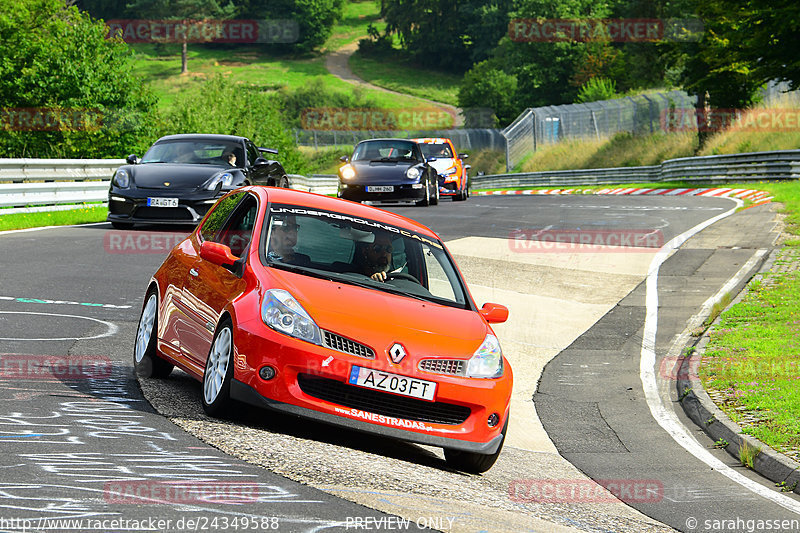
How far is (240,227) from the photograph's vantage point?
308 inches

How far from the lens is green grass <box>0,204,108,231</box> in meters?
19.6

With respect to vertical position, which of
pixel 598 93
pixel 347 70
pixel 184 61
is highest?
pixel 184 61

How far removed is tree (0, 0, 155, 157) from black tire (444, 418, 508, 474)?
121 feet

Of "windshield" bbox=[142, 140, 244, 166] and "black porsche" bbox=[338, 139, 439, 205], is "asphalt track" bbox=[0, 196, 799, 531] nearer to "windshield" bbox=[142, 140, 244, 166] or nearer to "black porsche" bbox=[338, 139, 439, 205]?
"windshield" bbox=[142, 140, 244, 166]

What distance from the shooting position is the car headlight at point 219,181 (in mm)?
17406

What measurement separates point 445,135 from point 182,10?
8116 centimetres

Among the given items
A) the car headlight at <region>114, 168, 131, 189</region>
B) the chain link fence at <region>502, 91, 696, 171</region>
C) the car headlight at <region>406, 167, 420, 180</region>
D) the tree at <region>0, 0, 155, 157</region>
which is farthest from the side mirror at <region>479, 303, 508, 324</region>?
the chain link fence at <region>502, 91, 696, 171</region>

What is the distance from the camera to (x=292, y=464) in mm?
5680

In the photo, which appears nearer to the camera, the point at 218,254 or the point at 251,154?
the point at 218,254

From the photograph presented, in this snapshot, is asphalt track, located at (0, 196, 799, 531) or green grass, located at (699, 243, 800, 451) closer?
asphalt track, located at (0, 196, 799, 531)

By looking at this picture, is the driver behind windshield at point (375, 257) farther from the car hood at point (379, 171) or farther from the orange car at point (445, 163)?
the orange car at point (445, 163)

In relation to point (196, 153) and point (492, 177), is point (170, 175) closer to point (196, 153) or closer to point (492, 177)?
point (196, 153)

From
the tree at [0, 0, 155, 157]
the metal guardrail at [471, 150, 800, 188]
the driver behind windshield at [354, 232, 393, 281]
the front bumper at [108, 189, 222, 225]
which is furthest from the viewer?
the tree at [0, 0, 155, 157]

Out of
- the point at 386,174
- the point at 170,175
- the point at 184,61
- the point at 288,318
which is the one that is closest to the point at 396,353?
the point at 288,318
